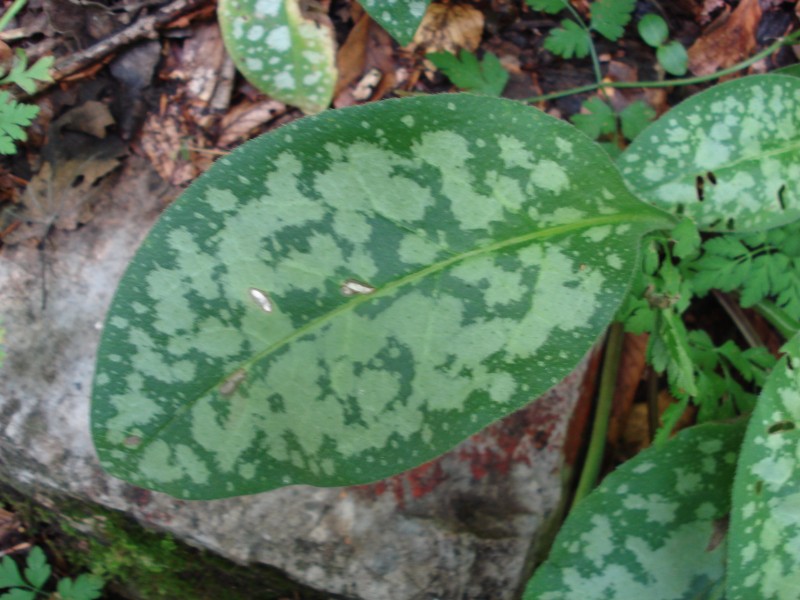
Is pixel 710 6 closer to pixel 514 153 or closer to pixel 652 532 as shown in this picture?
pixel 514 153

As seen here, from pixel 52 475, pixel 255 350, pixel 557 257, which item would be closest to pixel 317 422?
pixel 255 350

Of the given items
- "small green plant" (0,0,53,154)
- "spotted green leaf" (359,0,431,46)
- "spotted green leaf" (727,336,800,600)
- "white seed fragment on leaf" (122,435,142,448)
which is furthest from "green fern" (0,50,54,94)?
"spotted green leaf" (727,336,800,600)

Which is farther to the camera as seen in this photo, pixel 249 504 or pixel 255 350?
pixel 249 504

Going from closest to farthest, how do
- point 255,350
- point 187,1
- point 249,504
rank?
point 255,350
point 249,504
point 187,1

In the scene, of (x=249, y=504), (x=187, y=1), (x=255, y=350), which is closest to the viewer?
(x=255, y=350)

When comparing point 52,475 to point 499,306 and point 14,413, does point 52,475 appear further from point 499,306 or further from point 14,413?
point 499,306

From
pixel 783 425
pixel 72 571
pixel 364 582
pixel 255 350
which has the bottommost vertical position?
pixel 72 571

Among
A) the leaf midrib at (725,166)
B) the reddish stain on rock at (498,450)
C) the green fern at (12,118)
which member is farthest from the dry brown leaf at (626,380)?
the green fern at (12,118)

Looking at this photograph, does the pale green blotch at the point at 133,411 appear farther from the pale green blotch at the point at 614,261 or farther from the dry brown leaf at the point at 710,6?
the dry brown leaf at the point at 710,6
